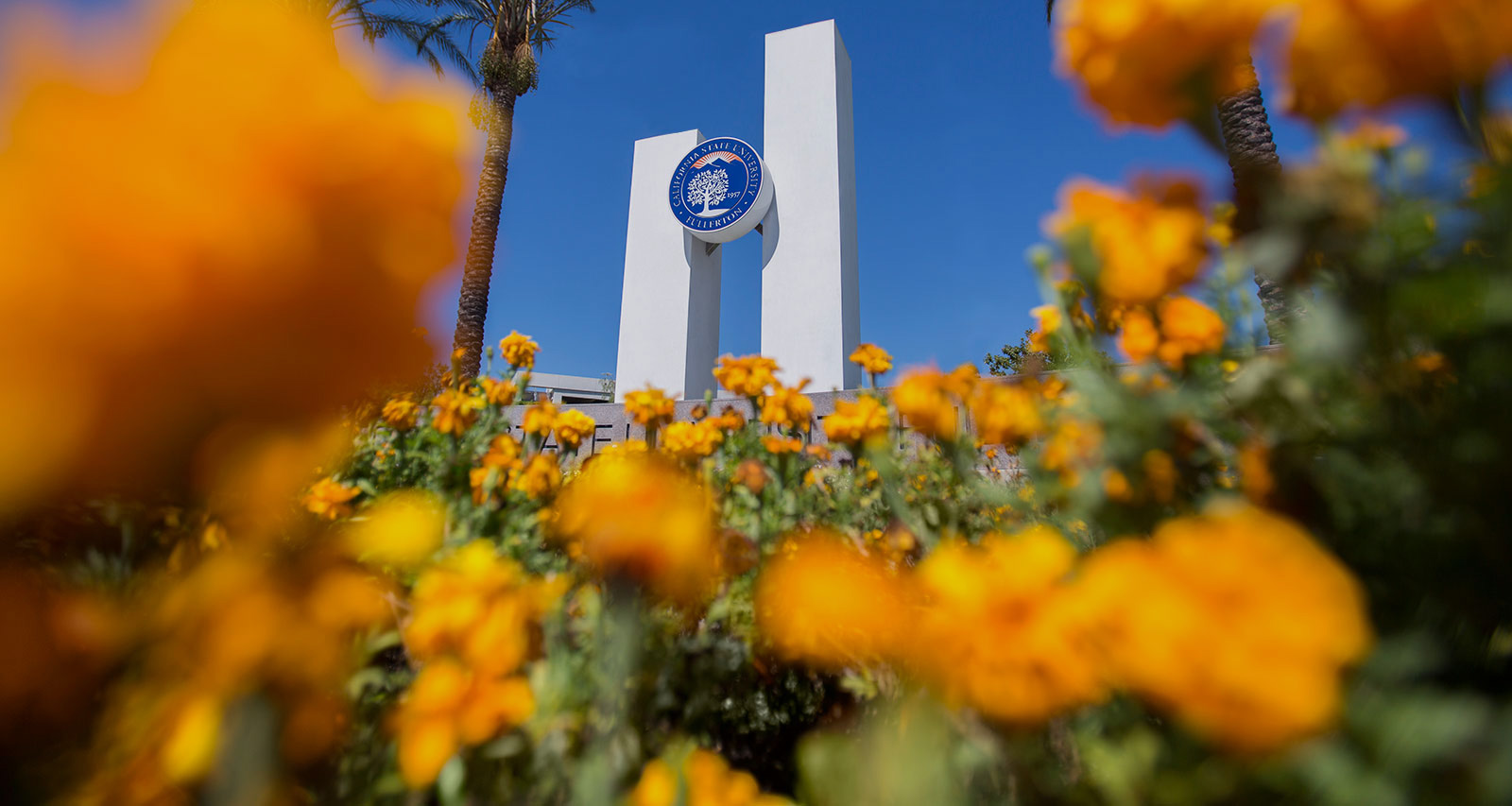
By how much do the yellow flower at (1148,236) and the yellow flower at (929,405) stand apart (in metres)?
0.43

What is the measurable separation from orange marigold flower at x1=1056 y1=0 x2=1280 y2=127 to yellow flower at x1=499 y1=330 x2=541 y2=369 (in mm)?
1797

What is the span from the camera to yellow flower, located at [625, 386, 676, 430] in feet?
5.27

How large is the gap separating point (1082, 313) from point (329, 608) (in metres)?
0.78

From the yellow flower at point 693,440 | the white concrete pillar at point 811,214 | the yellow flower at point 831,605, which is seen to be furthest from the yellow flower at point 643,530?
the white concrete pillar at point 811,214

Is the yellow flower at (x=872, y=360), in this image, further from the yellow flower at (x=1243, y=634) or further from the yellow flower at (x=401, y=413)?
the yellow flower at (x=1243, y=634)

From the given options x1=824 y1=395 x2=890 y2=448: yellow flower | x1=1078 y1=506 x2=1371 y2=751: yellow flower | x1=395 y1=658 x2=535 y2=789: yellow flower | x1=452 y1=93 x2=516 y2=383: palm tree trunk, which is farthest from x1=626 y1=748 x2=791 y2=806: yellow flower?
x1=452 y1=93 x2=516 y2=383: palm tree trunk

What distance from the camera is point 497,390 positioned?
5.44 ft

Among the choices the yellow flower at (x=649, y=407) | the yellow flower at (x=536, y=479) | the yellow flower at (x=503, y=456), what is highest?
the yellow flower at (x=649, y=407)

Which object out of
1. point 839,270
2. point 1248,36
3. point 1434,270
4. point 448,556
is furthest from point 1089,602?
point 839,270

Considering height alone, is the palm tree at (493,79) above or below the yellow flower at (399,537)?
above

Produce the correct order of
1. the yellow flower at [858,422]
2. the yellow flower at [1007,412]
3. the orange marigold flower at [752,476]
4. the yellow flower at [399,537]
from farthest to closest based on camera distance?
1. the orange marigold flower at [752,476]
2. the yellow flower at [858,422]
3. the yellow flower at [1007,412]
4. the yellow flower at [399,537]

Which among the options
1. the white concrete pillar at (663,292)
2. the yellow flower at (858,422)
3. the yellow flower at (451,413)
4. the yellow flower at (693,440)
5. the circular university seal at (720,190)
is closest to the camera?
the yellow flower at (858,422)

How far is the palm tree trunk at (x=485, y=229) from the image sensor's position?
7.43 metres

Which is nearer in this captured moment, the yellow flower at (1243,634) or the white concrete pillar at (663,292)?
the yellow flower at (1243,634)
